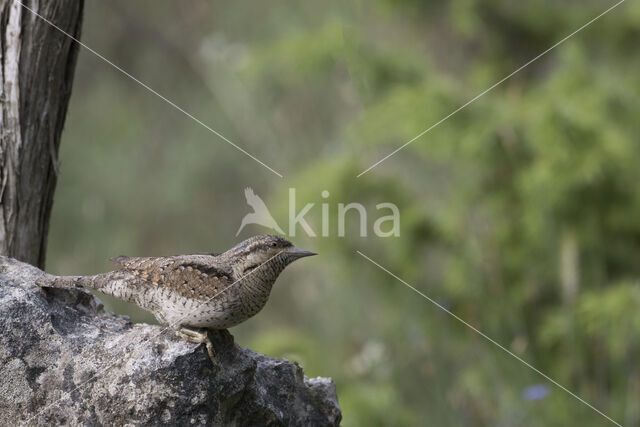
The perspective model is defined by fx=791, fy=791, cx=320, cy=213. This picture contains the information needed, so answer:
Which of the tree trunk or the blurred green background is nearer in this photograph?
the tree trunk

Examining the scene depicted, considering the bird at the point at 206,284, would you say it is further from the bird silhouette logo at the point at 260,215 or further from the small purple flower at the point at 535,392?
the small purple flower at the point at 535,392

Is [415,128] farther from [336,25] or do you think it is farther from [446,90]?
[336,25]

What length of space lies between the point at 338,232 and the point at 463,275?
867 millimetres

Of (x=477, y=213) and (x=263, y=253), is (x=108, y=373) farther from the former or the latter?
(x=477, y=213)

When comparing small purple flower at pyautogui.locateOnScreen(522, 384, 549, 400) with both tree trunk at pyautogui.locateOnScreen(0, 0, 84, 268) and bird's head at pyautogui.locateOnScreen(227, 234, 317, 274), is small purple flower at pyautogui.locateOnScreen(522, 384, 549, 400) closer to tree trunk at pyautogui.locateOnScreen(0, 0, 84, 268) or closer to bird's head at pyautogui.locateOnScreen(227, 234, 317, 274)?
bird's head at pyautogui.locateOnScreen(227, 234, 317, 274)

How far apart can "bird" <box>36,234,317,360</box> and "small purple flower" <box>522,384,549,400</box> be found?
2452 mm

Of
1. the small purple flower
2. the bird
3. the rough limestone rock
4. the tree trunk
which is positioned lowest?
the rough limestone rock

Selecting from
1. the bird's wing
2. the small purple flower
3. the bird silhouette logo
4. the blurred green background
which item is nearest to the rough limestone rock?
the bird's wing

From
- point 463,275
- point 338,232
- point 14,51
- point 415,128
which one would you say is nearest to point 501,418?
point 463,275

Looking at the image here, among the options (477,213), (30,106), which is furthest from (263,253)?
(477,213)

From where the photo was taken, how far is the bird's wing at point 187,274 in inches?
85.1

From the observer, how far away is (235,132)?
896cm

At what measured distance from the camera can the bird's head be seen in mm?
2209

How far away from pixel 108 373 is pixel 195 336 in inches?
10.2
